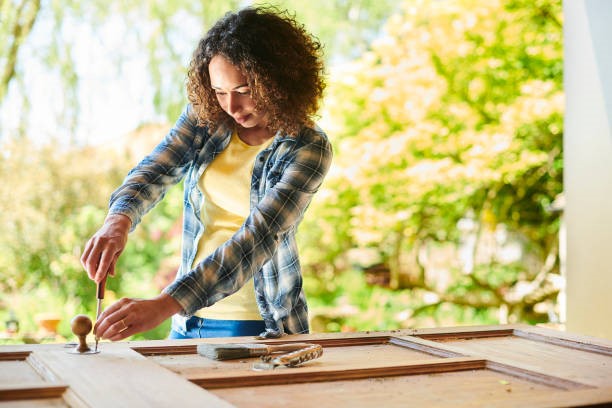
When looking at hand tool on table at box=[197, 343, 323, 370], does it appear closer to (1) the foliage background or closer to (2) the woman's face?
(2) the woman's face

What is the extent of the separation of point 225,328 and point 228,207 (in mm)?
337

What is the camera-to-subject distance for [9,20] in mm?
6426

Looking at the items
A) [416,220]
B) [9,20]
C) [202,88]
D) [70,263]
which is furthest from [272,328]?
[416,220]

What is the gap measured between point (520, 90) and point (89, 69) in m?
4.00

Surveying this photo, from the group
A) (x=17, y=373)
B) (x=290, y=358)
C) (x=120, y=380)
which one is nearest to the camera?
(x=120, y=380)

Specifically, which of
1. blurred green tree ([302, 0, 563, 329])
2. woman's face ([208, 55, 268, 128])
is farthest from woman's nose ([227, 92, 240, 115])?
blurred green tree ([302, 0, 563, 329])

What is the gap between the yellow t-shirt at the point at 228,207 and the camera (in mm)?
2035

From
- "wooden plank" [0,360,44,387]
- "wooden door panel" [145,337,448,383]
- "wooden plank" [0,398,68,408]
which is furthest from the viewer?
"wooden door panel" [145,337,448,383]

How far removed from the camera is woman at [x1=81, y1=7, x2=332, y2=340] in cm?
179

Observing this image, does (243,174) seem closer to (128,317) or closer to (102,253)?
(102,253)

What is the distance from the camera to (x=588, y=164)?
118 inches

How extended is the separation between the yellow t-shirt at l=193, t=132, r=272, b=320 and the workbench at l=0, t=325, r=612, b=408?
251 millimetres

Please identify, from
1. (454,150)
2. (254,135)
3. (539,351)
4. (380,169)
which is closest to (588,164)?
(539,351)

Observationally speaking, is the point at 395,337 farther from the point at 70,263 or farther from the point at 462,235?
the point at 462,235
